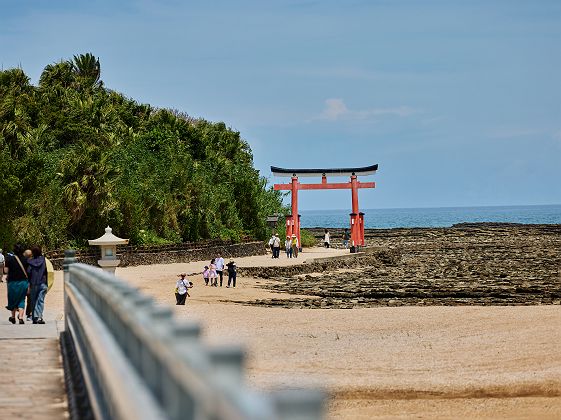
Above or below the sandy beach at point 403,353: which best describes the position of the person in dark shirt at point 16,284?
above

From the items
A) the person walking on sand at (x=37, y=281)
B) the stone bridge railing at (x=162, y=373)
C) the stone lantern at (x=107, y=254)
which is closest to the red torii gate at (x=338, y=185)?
the stone lantern at (x=107, y=254)

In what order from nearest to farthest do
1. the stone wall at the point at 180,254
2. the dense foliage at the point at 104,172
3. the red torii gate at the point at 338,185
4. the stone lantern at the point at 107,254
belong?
the stone lantern at the point at 107,254 → the dense foliage at the point at 104,172 → the stone wall at the point at 180,254 → the red torii gate at the point at 338,185

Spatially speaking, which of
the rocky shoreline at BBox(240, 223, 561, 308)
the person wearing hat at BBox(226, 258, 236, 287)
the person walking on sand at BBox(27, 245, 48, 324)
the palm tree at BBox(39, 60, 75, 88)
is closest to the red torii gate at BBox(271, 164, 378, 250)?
the rocky shoreline at BBox(240, 223, 561, 308)

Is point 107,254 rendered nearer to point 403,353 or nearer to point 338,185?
point 403,353

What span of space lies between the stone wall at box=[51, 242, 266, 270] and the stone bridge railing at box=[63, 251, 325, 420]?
34561mm

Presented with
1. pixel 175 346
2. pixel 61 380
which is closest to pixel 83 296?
pixel 61 380

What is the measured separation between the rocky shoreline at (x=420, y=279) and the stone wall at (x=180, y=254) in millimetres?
4438

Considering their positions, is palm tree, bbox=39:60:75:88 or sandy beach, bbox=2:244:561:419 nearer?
sandy beach, bbox=2:244:561:419

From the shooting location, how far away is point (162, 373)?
4492mm

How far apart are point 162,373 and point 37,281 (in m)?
14.5

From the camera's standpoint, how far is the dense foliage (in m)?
43.6

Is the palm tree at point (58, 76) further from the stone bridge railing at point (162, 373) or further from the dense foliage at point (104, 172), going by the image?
the stone bridge railing at point (162, 373)

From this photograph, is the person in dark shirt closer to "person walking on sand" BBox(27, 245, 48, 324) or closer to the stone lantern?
"person walking on sand" BBox(27, 245, 48, 324)

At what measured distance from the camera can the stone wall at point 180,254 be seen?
148 feet
